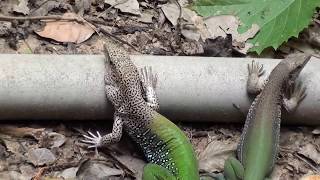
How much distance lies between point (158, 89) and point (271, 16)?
42.5 inches

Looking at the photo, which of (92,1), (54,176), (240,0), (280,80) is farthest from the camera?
(92,1)

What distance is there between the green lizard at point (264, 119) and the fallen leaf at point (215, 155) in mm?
124

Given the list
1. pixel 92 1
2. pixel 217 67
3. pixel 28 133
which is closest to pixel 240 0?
pixel 217 67

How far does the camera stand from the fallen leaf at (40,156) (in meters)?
4.28

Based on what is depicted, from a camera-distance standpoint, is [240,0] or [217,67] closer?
[217,67]

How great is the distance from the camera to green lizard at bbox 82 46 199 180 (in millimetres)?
4297

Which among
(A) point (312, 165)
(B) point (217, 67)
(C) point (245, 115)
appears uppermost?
(B) point (217, 67)

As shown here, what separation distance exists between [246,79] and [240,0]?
2.30 ft

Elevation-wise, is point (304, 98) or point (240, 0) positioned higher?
point (240, 0)

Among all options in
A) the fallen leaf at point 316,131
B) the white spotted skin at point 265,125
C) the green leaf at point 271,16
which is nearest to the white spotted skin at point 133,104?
the white spotted skin at point 265,125

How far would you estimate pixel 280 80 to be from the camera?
14.8 ft

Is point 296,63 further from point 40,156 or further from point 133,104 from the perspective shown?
point 40,156

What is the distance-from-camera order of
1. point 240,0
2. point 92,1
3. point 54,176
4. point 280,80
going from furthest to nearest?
point 92,1
point 240,0
point 280,80
point 54,176

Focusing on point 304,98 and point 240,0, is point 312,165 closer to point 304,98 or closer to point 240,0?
point 304,98
